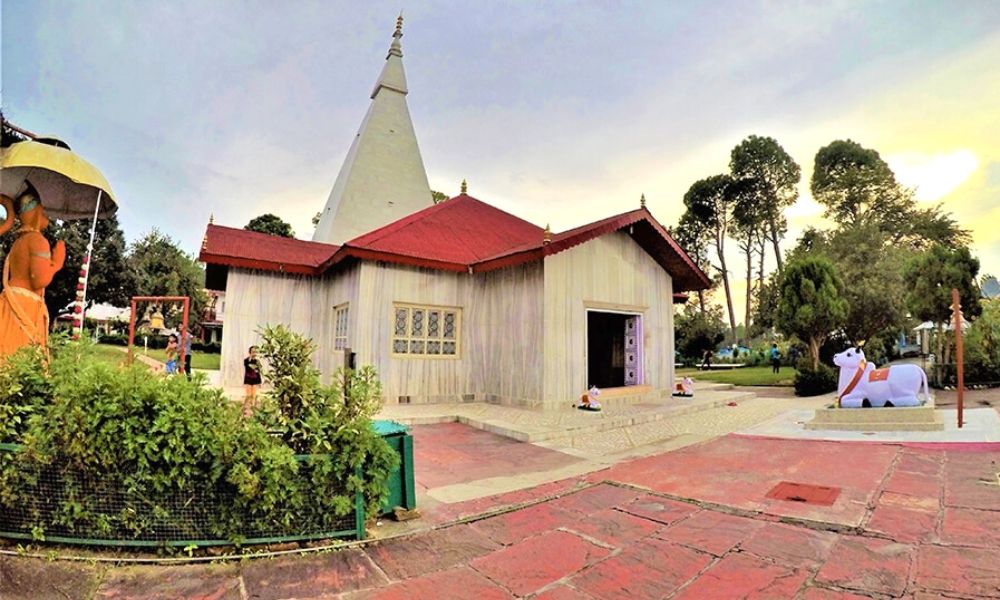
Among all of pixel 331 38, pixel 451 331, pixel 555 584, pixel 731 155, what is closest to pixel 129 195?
pixel 331 38

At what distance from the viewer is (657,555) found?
301 cm

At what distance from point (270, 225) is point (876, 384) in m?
38.7

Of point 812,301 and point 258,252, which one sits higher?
point 258,252

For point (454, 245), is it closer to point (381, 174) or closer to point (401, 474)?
point (381, 174)

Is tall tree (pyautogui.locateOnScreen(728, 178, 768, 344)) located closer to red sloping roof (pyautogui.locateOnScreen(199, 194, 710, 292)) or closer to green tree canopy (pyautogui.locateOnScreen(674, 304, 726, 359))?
green tree canopy (pyautogui.locateOnScreen(674, 304, 726, 359))

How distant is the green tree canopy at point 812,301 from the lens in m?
14.0

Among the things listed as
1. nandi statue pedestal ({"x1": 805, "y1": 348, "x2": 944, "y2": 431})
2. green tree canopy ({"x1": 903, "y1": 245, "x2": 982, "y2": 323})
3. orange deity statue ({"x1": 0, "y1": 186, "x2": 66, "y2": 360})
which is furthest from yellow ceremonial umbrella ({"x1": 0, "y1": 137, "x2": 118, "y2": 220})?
green tree canopy ({"x1": 903, "y1": 245, "x2": 982, "y2": 323})

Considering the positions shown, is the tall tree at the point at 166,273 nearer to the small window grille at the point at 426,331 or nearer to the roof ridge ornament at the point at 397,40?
the roof ridge ornament at the point at 397,40

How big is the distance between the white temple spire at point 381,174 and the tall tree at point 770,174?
23460 mm

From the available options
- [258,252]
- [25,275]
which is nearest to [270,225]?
[258,252]

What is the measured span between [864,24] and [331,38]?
10196mm

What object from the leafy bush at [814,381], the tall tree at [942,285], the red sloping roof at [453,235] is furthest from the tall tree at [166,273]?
the tall tree at [942,285]

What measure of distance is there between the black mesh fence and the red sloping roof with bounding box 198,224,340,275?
8408 mm

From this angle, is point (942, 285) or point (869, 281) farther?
point (869, 281)
